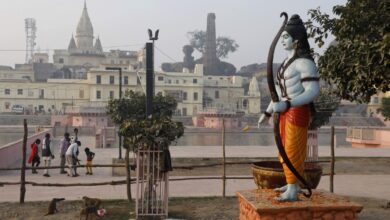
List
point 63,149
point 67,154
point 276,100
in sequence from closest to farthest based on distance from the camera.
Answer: point 276,100
point 67,154
point 63,149

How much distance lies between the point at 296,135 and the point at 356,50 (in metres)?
2.85

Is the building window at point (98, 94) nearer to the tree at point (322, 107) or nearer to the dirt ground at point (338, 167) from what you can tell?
the dirt ground at point (338, 167)

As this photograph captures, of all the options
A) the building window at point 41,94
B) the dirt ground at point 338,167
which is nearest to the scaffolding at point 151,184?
the dirt ground at point 338,167

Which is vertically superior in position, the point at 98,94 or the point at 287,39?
the point at 98,94

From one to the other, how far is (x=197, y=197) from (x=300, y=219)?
538 cm

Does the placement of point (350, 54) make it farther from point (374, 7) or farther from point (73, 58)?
point (73, 58)

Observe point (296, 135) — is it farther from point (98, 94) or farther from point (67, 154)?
point (98, 94)

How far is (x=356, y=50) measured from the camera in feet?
23.7

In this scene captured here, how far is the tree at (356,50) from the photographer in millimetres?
6637

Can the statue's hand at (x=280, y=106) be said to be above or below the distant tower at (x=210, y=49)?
below

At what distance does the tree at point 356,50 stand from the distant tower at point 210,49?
76.9 m

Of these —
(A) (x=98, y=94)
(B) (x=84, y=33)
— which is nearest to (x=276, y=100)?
(A) (x=98, y=94)

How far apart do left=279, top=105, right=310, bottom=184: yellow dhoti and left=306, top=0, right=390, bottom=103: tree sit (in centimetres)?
191

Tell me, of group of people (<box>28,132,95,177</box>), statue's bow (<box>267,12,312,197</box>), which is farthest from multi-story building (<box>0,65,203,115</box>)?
statue's bow (<box>267,12,312,197</box>)
